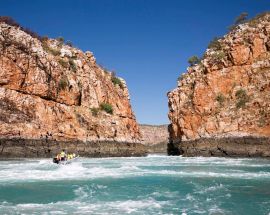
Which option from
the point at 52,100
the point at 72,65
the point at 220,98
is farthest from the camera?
the point at 72,65

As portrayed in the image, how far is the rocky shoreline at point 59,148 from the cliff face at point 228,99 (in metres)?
9.89

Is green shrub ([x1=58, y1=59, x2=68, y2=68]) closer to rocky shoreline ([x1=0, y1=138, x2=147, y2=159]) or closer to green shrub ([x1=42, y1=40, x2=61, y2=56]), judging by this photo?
green shrub ([x1=42, y1=40, x2=61, y2=56])

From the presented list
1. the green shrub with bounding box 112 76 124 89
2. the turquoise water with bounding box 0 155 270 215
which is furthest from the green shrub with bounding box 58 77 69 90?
the turquoise water with bounding box 0 155 270 215

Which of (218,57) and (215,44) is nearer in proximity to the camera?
(218,57)

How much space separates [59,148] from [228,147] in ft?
79.7

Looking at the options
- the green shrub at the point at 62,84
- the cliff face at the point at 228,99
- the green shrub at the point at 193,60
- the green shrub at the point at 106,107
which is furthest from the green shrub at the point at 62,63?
the green shrub at the point at 193,60

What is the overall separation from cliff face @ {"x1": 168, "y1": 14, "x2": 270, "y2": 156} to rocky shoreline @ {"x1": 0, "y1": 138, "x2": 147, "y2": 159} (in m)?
9.89

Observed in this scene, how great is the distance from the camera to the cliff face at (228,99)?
56.0m

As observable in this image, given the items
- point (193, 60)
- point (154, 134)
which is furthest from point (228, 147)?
point (154, 134)

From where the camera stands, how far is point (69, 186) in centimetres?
2378

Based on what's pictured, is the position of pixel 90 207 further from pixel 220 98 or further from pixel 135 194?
pixel 220 98

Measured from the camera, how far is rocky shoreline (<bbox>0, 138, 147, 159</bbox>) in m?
49.6

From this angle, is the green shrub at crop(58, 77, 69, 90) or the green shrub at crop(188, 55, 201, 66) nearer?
the green shrub at crop(58, 77, 69, 90)

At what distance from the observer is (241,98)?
6097 centimetres
